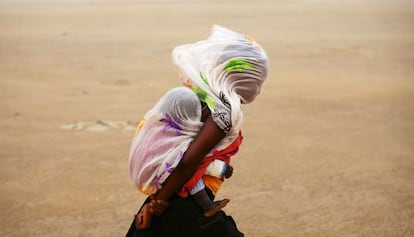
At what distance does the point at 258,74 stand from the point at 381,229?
2592 millimetres

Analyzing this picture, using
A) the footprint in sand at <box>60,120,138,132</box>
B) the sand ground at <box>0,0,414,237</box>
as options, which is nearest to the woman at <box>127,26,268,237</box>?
the sand ground at <box>0,0,414,237</box>

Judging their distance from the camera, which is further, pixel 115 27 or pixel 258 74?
pixel 115 27

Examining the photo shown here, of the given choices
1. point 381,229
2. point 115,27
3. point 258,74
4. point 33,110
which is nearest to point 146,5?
point 115,27

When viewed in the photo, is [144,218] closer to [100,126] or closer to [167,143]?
[167,143]

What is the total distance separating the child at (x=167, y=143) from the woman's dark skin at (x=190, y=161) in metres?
0.02

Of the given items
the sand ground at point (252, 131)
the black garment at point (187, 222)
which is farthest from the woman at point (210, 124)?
the sand ground at point (252, 131)

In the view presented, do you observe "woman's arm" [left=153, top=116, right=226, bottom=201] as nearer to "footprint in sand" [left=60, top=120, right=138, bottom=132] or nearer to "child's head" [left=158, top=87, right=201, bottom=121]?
"child's head" [left=158, top=87, right=201, bottom=121]

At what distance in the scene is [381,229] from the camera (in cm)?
449

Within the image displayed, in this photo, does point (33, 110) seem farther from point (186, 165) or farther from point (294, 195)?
point (186, 165)

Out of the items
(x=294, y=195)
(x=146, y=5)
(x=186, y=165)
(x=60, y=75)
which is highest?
(x=186, y=165)

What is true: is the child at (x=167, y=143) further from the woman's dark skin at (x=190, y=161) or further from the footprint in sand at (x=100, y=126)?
the footprint in sand at (x=100, y=126)

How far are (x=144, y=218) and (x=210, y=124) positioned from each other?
465 mm

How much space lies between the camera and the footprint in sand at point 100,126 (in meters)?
7.18

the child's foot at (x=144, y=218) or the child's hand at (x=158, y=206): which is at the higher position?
the child's hand at (x=158, y=206)
